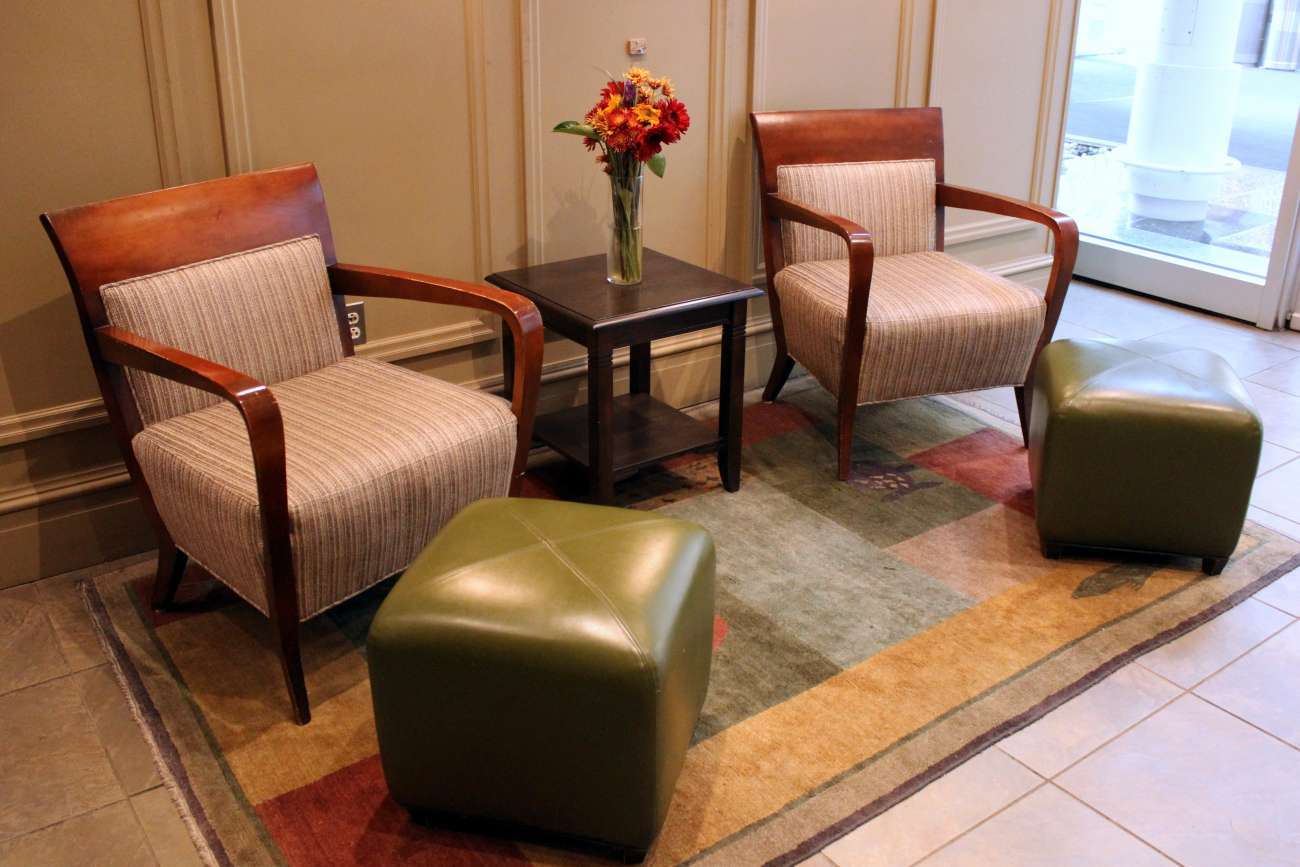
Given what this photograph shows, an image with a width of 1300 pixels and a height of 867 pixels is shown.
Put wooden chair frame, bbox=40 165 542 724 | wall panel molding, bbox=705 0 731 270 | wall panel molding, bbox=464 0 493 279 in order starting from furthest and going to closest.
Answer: wall panel molding, bbox=705 0 731 270 < wall panel molding, bbox=464 0 493 279 < wooden chair frame, bbox=40 165 542 724

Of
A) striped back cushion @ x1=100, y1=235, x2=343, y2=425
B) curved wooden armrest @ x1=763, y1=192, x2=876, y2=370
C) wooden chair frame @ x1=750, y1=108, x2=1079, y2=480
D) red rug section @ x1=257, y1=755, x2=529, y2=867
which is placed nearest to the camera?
red rug section @ x1=257, y1=755, x2=529, y2=867

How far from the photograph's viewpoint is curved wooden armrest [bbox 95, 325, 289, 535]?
6.26ft

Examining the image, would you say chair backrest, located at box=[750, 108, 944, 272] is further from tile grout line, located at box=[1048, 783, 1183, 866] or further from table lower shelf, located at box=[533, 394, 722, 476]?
tile grout line, located at box=[1048, 783, 1183, 866]

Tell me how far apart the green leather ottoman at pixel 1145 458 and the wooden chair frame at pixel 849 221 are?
47 centimetres

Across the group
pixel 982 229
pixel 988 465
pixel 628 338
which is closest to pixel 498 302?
pixel 628 338

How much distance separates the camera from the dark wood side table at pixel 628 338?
8.70 ft

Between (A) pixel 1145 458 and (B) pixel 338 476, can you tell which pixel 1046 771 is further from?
(B) pixel 338 476

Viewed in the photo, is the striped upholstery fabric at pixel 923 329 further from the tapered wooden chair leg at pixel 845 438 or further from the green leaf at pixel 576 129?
the green leaf at pixel 576 129

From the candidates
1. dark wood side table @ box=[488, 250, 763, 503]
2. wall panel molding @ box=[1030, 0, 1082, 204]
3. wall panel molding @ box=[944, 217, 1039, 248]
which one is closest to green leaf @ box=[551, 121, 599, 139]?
dark wood side table @ box=[488, 250, 763, 503]

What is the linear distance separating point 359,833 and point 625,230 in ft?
4.79

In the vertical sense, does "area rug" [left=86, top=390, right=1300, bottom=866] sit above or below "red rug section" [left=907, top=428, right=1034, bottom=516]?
below

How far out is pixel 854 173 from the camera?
10.9 ft

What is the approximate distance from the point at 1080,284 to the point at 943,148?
143 centimetres

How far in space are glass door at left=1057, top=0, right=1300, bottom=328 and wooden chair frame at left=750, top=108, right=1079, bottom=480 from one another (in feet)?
3.42
